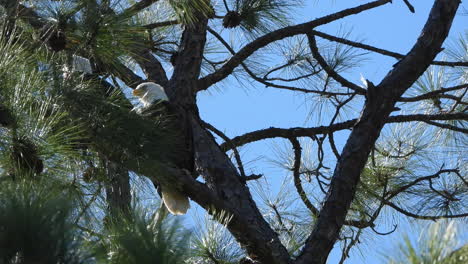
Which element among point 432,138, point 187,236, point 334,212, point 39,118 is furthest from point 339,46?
point 187,236

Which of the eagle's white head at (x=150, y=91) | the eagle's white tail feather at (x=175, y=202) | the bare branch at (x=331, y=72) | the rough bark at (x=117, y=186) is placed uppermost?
the bare branch at (x=331, y=72)

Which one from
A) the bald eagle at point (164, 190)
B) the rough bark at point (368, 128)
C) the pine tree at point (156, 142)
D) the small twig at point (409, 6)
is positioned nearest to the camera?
the pine tree at point (156, 142)

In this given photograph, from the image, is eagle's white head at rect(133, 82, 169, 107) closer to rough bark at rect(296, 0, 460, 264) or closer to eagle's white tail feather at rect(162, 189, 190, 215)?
eagle's white tail feather at rect(162, 189, 190, 215)

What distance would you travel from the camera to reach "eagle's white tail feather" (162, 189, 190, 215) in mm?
2643

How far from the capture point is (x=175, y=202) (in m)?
2.70

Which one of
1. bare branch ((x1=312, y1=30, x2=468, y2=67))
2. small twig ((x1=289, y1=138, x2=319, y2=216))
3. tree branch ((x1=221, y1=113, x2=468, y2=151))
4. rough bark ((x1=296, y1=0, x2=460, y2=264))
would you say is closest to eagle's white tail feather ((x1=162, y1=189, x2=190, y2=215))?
tree branch ((x1=221, y1=113, x2=468, y2=151))

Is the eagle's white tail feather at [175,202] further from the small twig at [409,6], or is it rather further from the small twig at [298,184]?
the small twig at [409,6]

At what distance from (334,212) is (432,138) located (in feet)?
3.22

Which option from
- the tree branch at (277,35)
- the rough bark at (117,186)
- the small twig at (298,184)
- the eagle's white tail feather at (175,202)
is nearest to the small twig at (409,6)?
the tree branch at (277,35)

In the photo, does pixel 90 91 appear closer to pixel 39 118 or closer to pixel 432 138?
pixel 39 118

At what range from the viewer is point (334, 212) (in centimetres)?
227

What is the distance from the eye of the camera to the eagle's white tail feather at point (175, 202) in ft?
8.67

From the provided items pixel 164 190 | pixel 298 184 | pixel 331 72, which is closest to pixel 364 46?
pixel 331 72

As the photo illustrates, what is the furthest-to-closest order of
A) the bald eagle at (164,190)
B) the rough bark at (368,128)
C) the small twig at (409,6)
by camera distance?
the small twig at (409,6) < the bald eagle at (164,190) < the rough bark at (368,128)
